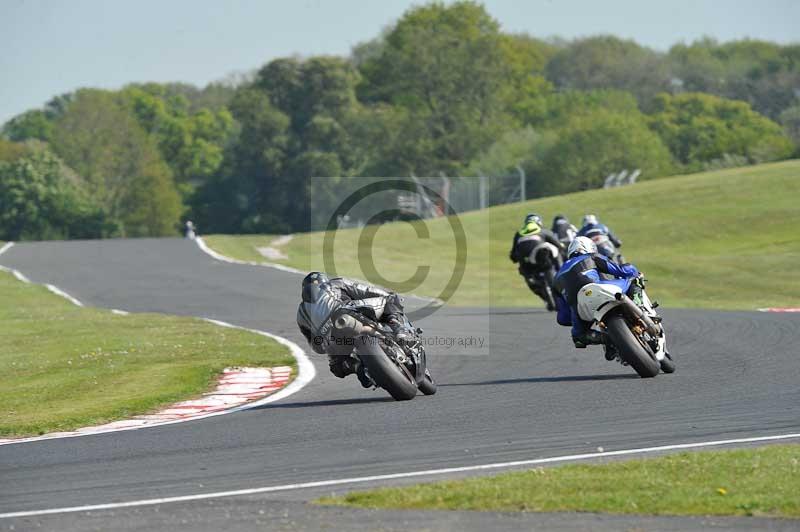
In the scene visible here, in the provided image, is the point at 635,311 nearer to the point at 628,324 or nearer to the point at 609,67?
the point at 628,324

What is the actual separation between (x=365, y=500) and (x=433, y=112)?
94.7m

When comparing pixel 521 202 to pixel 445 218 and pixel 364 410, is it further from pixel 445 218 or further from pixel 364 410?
pixel 364 410

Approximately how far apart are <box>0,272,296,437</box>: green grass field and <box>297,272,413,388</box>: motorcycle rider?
1876mm

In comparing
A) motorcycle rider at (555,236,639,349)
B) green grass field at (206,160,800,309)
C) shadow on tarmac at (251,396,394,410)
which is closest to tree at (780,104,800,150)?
green grass field at (206,160,800,309)

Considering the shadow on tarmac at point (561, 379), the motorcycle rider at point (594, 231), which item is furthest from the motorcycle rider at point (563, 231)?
the shadow on tarmac at point (561, 379)

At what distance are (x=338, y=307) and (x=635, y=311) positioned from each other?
2970 mm

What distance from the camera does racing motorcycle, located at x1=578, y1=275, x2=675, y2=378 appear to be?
13.0 meters

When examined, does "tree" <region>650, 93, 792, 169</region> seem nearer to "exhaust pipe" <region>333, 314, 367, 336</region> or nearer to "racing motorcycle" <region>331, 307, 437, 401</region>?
"racing motorcycle" <region>331, 307, 437, 401</region>

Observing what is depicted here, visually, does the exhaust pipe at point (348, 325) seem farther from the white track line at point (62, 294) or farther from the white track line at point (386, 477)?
the white track line at point (62, 294)

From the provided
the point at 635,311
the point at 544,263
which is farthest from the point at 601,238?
the point at 635,311

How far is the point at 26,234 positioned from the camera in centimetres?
9519

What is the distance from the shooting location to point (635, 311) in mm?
13031

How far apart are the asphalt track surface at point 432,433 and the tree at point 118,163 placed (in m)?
89.3

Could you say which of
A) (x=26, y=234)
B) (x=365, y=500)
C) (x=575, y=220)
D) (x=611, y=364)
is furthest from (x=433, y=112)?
(x=365, y=500)
